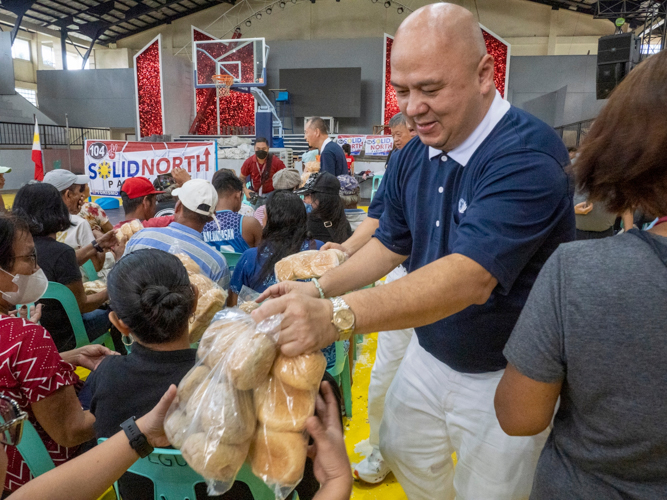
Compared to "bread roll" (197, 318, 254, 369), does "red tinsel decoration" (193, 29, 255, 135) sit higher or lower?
higher

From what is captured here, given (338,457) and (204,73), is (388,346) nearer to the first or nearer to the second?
(338,457)

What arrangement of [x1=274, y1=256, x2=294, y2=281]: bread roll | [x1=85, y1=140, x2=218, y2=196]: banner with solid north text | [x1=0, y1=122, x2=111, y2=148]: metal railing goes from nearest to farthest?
[x1=274, y1=256, x2=294, y2=281]: bread roll → [x1=85, y1=140, x2=218, y2=196]: banner with solid north text → [x1=0, y1=122, x2=111, y2=148]: metal railing

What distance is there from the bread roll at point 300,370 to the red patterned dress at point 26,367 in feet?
2.81

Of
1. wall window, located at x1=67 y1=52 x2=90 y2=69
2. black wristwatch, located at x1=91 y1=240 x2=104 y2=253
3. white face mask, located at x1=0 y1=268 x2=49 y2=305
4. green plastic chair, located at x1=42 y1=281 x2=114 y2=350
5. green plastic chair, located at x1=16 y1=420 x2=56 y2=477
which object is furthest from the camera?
wall window, located at x1=67 y1=52 x2=90 y2=69

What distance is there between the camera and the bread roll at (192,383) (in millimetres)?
832

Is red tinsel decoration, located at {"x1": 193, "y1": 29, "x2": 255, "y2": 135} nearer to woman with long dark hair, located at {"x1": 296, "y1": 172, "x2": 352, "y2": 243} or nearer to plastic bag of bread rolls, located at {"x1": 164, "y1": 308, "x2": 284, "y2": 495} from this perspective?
woman with long dark hair, located at {"x1": 296, "y1": 172, "x2": 352, "y2": 243}

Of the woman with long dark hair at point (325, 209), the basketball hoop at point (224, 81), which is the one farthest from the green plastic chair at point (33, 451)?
the basketball hoop at point (224, 81)

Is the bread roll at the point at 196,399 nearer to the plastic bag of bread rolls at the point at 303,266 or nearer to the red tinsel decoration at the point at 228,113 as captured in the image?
the plastic bag of bread rolls at the point at 303,266

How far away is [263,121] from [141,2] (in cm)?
824

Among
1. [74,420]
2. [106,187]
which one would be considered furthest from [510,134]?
[106,187]

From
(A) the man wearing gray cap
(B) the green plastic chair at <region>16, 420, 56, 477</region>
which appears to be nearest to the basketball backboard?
(A) the man wearing gray cap

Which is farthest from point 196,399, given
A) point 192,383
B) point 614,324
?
point 614,324

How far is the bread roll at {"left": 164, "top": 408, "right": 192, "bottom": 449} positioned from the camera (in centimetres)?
81

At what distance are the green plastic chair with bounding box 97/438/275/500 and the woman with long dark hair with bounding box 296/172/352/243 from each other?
6.52 ft
